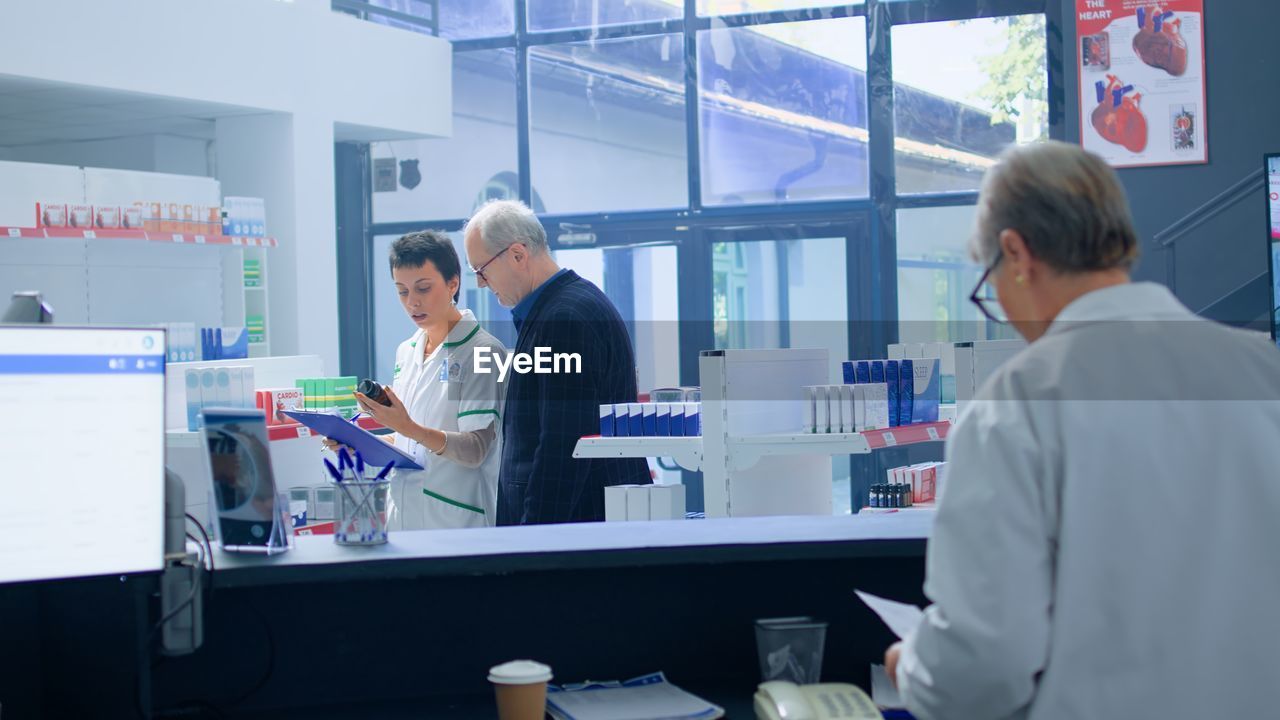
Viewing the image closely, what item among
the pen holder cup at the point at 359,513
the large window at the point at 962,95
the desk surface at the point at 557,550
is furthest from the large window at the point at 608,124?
the pen holder cup at the point at 359,513

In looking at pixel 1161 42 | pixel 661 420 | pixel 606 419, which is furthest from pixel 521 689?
pixel 1161 42

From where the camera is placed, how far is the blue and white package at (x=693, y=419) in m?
4.59

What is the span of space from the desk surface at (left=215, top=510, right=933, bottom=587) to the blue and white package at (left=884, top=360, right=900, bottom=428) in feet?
8.95

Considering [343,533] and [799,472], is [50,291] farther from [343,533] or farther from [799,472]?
[343,533]

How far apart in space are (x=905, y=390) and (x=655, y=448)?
1.07 m

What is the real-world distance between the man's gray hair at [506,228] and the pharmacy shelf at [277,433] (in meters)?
1.63

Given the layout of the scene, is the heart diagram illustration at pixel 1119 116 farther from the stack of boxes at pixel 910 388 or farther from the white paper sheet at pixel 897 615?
the white paper sheet at pixel 897 615

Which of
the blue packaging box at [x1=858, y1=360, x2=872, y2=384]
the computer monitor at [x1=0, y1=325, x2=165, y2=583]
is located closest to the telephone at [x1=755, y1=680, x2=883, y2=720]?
the computer monitor at [x1=0, y1=325, x2=165, y2=583]

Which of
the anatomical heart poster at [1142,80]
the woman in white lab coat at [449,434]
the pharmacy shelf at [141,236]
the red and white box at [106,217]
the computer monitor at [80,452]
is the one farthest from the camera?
the anatomical heart poster at [1142,80]

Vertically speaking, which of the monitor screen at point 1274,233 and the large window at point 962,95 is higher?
the large window at point 962,95

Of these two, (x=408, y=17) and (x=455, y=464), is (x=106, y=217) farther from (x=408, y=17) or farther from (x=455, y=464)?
(x=455, y=464)

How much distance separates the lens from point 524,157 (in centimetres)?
897

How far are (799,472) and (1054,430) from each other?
3.52 metres

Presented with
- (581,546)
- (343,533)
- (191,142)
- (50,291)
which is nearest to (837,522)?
(581,546)
